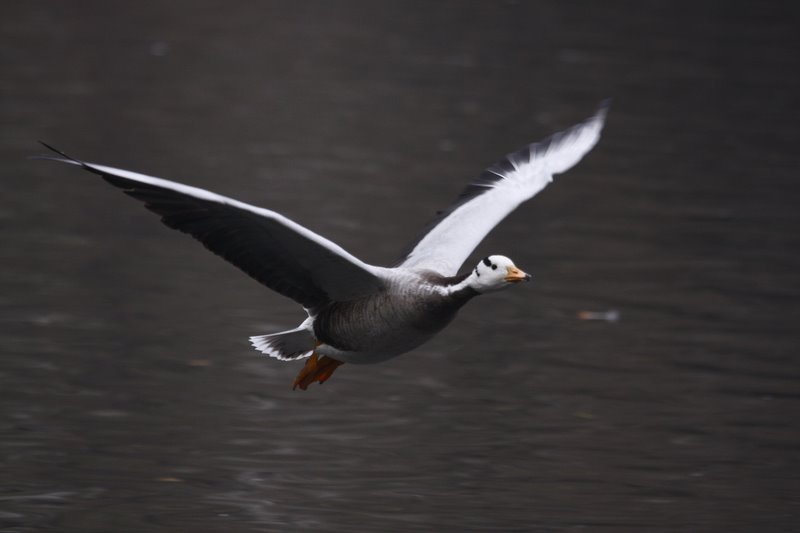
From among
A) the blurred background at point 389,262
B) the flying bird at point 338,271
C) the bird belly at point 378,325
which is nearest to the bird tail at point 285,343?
the flying bird at point 338,271

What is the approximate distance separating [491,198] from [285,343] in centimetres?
140

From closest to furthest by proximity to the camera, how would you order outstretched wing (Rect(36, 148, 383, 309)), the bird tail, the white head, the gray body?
outstretched wing (Rect(36, 148, 383, 309))
the white head
the gray body
the bird tail

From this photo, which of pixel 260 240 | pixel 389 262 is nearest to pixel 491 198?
pixel 260 240

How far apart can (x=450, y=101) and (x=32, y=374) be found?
9.10 meters

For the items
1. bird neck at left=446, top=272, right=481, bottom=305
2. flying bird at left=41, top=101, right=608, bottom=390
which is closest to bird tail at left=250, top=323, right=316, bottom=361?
flying bird at left=41, top=101, right=608, bottom=390

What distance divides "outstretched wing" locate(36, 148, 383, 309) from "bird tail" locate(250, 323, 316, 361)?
0.23 m

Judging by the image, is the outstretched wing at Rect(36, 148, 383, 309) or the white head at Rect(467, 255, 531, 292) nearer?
the outstretched wing at Rect(36, 148, 383, 309)

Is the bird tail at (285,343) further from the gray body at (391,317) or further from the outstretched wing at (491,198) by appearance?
the outstretched wing at (491,198)

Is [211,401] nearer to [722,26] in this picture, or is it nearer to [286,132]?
[286,132]

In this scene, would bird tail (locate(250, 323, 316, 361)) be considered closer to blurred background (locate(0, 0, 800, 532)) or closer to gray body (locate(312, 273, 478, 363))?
gray body (locate(312, 273, 478, 363))

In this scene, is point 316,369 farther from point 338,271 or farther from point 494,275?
point 494,275

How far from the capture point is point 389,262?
10.1m

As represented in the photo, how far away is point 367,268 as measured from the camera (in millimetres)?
6238

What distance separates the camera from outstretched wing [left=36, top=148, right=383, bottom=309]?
18.2 feet
